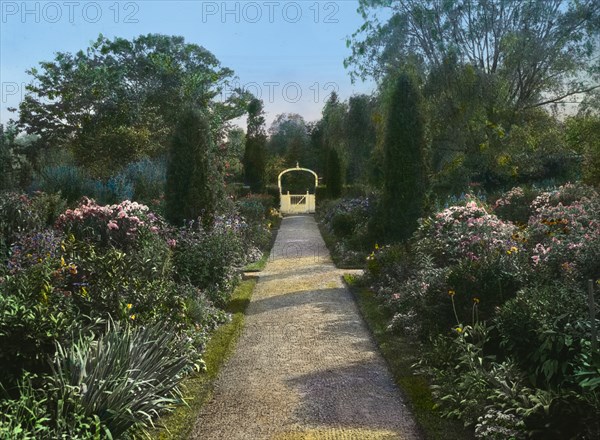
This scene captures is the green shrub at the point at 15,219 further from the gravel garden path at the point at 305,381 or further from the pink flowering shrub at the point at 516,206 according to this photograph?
the pink flowering shrub at the point at 516,206

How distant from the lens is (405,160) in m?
11.5

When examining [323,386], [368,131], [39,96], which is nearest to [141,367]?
[323,386]

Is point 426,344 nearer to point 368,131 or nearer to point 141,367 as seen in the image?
point 141,367

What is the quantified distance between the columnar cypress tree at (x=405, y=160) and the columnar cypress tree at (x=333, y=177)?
655 inches

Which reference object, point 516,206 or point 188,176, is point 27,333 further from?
point 516,206

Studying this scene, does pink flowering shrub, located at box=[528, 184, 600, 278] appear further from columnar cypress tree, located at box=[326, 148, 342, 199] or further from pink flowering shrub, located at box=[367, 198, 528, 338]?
columnar cypress tree, located at box=[326, 148, 342, 199]

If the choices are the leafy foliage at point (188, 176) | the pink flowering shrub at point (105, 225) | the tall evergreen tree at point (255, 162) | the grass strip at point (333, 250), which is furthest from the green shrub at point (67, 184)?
the tall evergreen tree at point (255, 162)

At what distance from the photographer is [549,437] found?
3.43 meters

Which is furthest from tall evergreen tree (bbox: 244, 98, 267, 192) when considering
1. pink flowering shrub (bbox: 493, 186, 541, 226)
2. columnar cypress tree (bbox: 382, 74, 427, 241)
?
columnar cypress tree (bbox: 382, 74, 427, 241)

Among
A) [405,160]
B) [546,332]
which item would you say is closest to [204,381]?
[546,332]

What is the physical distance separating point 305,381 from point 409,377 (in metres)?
0.92

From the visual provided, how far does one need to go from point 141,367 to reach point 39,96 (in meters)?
28.2

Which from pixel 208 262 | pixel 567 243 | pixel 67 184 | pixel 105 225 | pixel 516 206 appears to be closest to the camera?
pixel 567 243

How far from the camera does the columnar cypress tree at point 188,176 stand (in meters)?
10.6
